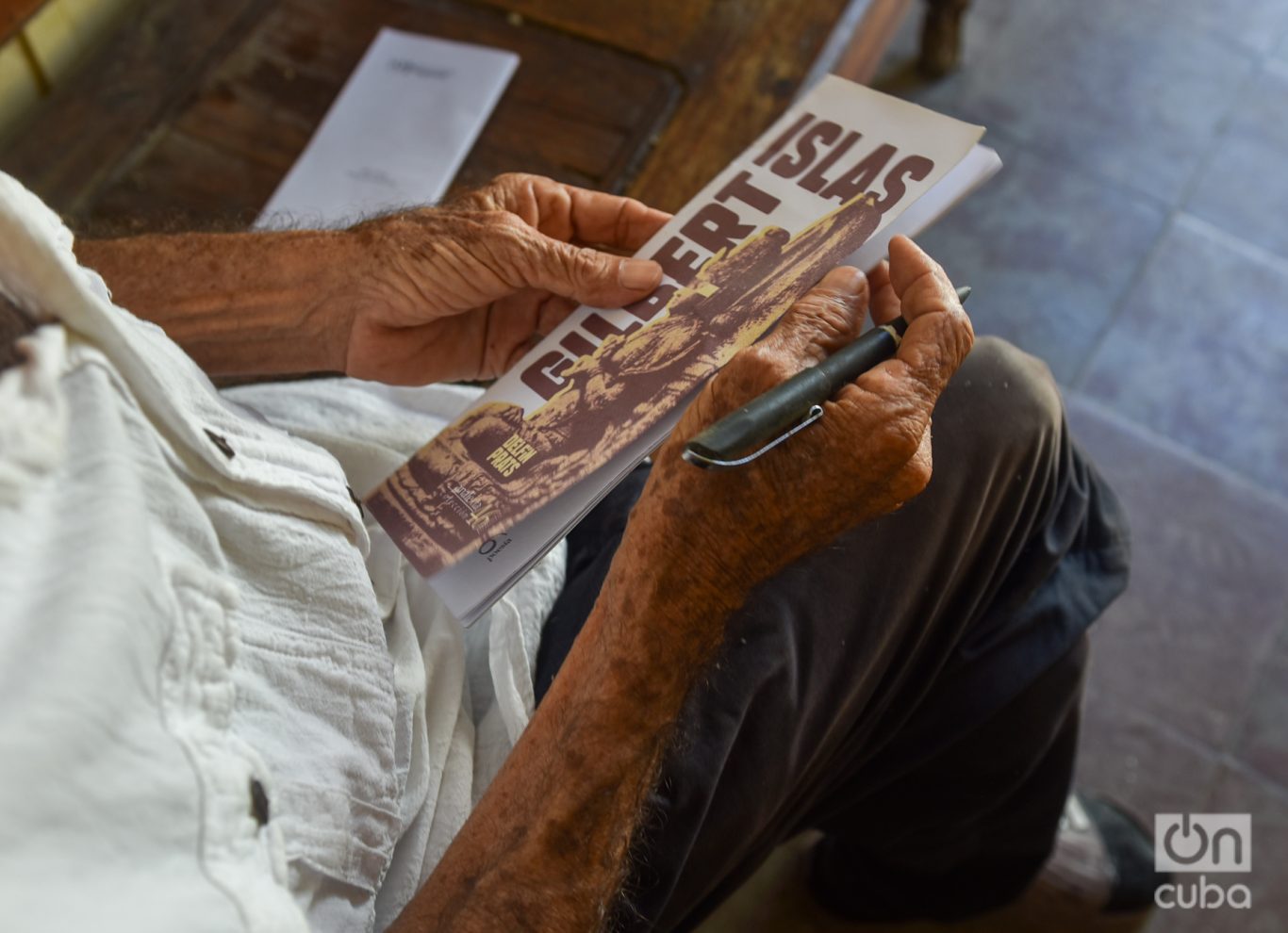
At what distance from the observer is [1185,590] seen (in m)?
1.32

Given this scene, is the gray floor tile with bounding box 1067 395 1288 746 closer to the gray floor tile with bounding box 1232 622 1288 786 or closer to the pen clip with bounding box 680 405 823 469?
the gray floor tile with bounding box 1232 622 1288 786

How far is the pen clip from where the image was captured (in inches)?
20.7

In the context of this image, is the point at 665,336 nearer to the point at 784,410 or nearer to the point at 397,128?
the point at 784,410

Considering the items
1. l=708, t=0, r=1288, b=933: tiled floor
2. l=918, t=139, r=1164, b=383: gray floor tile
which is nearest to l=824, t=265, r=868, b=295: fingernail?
l=708, t=0, r=1288, b=933: tiled floor

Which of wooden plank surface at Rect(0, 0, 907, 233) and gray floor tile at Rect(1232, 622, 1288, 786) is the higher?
wooden plank surface at Rect(0, 0, 907, 233)

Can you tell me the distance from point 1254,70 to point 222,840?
5.99ft

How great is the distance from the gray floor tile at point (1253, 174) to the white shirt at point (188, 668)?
1352mm

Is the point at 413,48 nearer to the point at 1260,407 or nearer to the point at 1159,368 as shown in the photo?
the point at 1159,368

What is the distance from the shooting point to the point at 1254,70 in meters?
1.67

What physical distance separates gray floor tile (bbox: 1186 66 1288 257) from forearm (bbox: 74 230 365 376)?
1299 mm

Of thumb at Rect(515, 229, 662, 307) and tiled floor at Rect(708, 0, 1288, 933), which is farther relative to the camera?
tiled floor at Rect(708, 0, 1288, 933)

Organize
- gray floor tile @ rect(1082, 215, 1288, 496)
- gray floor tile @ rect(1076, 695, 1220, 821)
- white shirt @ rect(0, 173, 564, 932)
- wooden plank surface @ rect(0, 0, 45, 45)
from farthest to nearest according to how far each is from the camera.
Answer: gray floor tile @ rect(1082, 215, 1288, 496)
gray floor tile @ rect(1076, 695, 1220, 821)
wooden plank surface @ rect(0, 0, 45, 45)
white shirt @ rect(0, 173, 564, 932)

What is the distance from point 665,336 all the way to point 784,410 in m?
0.18

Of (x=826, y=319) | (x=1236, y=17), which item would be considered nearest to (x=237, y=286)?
(x=826, y=319)
